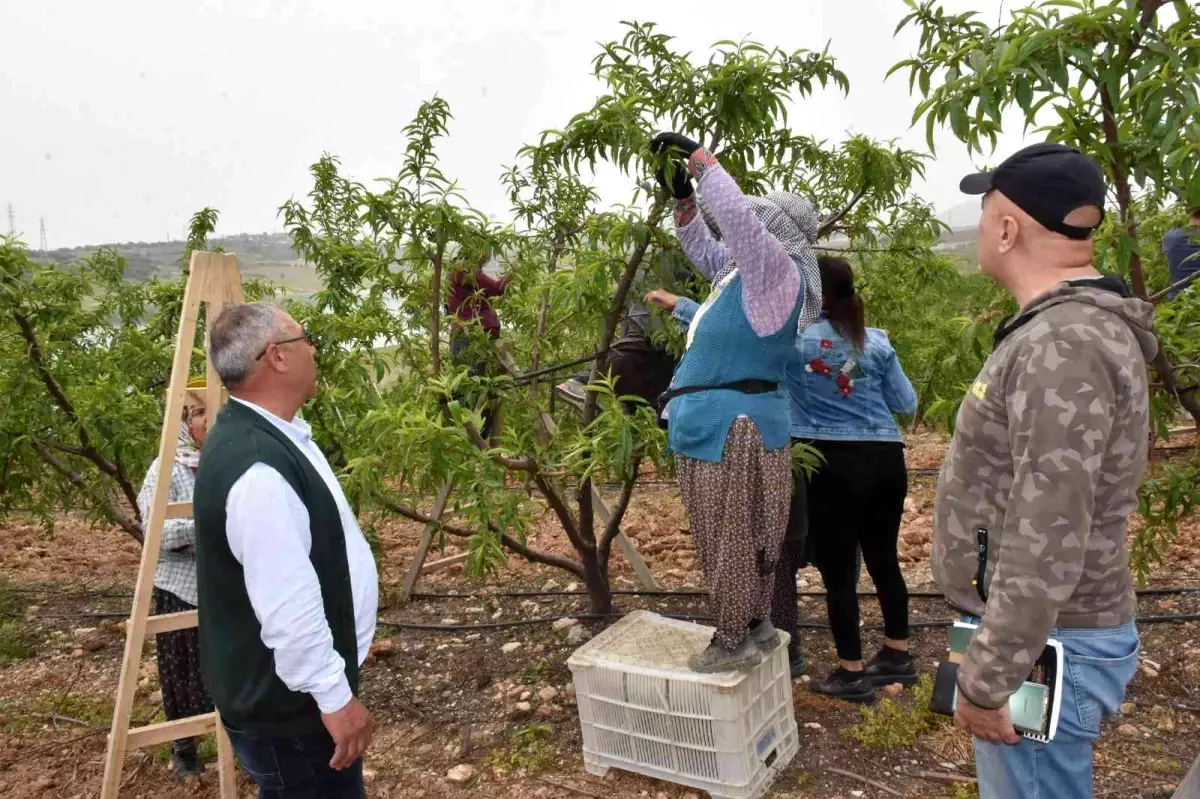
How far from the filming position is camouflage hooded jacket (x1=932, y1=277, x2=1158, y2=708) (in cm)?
144

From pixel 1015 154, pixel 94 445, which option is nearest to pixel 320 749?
pixel 1015 154

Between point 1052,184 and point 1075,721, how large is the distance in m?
0.94

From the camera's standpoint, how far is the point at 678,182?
304cm

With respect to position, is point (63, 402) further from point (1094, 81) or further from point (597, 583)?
point (1094, 81)

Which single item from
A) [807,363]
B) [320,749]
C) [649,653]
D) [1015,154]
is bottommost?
[649,653]

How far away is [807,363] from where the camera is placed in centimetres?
356

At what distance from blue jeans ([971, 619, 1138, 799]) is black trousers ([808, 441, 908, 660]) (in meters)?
1.85

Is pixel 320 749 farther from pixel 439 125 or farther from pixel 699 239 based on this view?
pixel 439 125

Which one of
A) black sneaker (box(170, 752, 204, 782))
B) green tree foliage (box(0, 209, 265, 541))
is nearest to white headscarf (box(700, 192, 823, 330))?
green tree foliage (box(0, 209, 265, 541))

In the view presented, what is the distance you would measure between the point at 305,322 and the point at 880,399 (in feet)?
7.50

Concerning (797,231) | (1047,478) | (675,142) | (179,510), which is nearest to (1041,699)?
(1047,478)

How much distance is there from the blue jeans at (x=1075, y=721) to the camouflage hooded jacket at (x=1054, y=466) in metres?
0.04

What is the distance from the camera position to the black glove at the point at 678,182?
3008 millimetres

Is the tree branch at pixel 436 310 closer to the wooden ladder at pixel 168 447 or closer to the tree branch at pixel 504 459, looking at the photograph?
the tree branch at pixel 504 459
